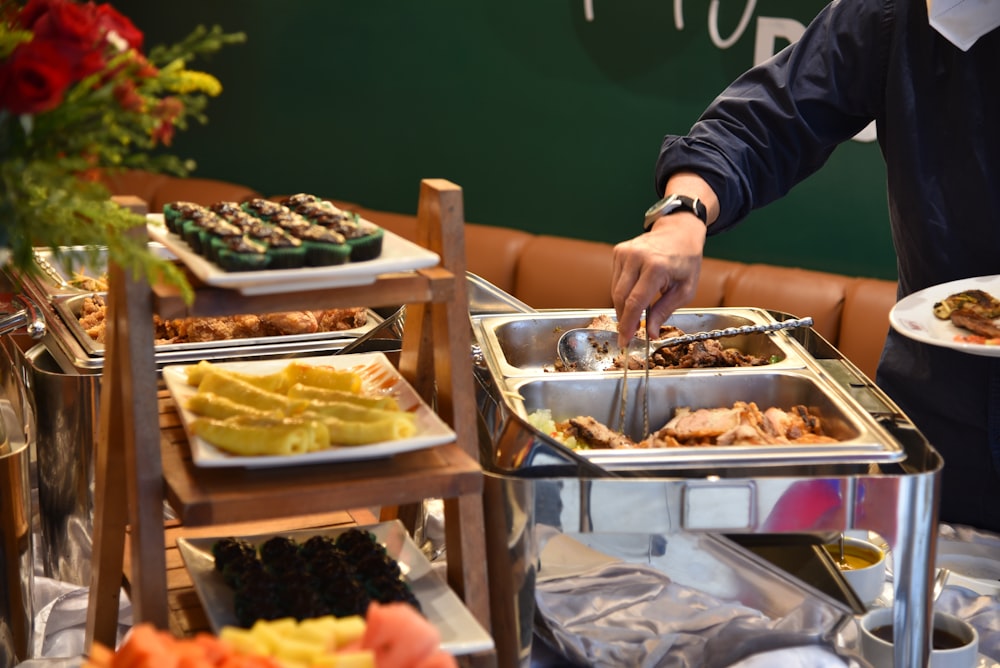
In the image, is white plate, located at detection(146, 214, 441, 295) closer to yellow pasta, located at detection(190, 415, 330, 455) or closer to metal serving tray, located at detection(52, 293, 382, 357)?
yellow pasta, located at detection(190, 415, 330, 455)

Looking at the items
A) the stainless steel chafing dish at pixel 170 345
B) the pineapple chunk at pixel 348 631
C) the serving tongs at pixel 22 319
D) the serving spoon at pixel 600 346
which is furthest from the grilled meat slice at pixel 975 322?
the serving tongs at pixel 22 319

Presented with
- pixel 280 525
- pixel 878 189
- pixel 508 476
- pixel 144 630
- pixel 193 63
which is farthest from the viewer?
pixel 193 63

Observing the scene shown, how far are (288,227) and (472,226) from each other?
2.86 metres

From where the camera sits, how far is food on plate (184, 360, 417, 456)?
110 cm

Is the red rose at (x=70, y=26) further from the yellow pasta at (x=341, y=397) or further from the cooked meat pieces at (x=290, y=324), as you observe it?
the cooked meat pieces at (x=290, y=324)

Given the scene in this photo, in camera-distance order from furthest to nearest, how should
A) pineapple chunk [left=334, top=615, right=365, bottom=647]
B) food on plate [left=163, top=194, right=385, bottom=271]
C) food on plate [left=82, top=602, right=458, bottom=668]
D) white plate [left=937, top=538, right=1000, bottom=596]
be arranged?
white plate [left=937, top=538, right=1000, bottom=596]
food on plate [left=163, top=194, right=385, bottom=271]
pineapple chunk [left=334, top=615, right=365, bottom=647]
food on plate [left=82, top=602, right=458, bottom=668]

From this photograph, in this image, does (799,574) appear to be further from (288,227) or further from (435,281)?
(288,227)

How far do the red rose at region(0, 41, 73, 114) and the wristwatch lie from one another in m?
1.05

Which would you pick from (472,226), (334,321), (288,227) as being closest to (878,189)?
(472,226)

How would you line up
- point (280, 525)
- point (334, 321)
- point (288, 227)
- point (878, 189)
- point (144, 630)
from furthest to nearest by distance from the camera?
point (878, 189)
point (334, 321)
point (280, 525)
point (288, 227)
point (144, 630)

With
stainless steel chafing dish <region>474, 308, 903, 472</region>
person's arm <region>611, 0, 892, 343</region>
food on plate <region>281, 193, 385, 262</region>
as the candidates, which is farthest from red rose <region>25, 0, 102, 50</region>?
person's arm <region>611, 0, 892, 343</region>

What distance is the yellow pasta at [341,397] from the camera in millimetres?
1198

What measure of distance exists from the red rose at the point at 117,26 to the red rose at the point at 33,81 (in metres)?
0.07

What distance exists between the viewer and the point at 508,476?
4.06 feet
